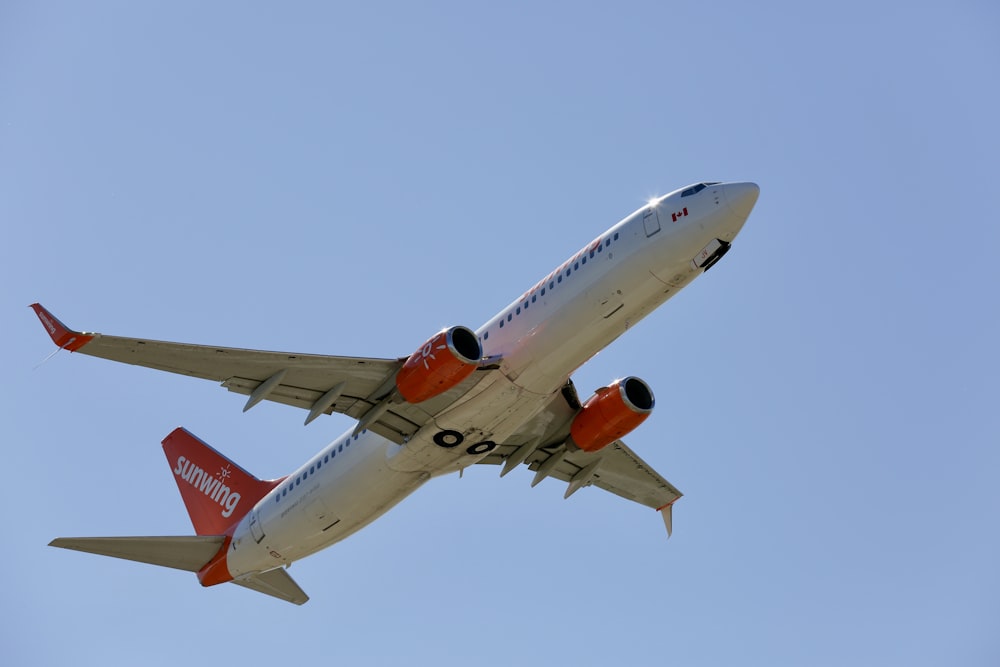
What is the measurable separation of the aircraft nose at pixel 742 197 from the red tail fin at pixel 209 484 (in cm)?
2053

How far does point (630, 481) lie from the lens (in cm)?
4972

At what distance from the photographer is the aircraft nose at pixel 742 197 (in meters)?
36.5

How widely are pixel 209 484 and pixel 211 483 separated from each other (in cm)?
18

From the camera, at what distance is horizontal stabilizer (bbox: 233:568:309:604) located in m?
46.9

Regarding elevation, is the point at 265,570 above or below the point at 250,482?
below

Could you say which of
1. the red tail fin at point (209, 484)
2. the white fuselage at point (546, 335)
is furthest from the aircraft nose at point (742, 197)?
the red tail fin at point (209, 484)

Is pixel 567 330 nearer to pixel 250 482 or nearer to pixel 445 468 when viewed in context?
pixel 445 468

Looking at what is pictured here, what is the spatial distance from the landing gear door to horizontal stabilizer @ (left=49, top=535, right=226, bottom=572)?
20.4 metres

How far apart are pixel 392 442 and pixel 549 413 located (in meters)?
6.65

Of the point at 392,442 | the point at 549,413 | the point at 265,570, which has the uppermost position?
the point at 549,413

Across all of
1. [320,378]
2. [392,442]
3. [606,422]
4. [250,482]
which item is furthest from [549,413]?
[250,482]

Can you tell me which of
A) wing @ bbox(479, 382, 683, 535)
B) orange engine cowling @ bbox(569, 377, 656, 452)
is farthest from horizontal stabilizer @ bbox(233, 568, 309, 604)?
orange engine cowling @ bbox(569, 377, 656, 452)

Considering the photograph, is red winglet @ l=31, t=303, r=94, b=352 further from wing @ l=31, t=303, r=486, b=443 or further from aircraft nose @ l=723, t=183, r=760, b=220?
aircraft nose @ l=723, t=183, r=760, b=220

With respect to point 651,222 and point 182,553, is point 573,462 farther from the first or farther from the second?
point 182,553
